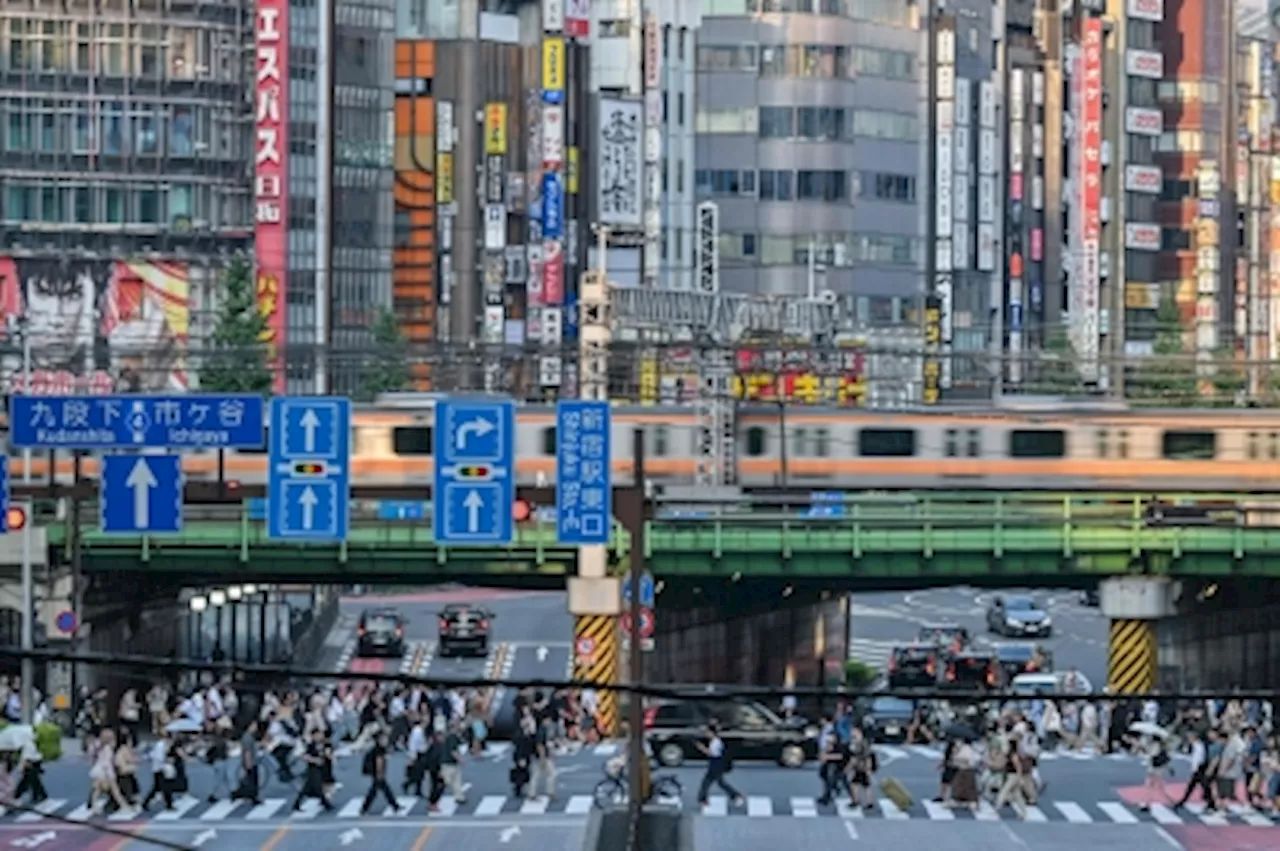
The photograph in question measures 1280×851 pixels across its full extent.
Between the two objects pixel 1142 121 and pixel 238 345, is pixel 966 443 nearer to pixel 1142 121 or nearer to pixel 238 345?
pixel 238 345

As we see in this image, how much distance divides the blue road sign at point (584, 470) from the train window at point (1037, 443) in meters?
31.4

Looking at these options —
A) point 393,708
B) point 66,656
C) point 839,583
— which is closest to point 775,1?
point 839,583

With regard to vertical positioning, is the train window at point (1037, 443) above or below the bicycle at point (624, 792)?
above

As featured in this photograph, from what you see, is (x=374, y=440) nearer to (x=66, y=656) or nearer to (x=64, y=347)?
(x=64, y=347)

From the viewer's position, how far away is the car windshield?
73.0 meters

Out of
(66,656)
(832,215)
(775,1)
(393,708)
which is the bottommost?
(393,708)

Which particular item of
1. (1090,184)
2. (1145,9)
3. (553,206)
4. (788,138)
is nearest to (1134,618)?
(553,206)

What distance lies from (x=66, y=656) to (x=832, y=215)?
129710mm

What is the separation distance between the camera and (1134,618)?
→ 80.4m

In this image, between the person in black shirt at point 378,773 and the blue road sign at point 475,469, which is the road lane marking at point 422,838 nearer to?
the person in black shirt at point 378,773

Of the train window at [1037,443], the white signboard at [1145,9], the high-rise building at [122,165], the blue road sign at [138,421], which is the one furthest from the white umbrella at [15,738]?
the white signboard at [1145,9]

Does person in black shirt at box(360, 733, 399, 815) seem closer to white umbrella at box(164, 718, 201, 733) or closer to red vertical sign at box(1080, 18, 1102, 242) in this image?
white umbrella at box(164, 718, 201, 733)

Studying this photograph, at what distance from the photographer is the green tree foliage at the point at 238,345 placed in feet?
376

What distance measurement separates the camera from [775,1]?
15038cm
